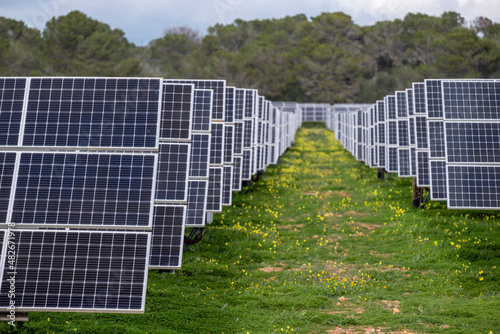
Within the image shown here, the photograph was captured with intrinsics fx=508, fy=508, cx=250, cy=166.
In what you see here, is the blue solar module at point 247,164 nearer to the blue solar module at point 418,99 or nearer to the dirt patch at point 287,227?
the dirt patch at point 287,227

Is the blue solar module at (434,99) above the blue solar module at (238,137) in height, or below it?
above

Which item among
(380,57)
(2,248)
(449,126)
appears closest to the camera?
(2,248)

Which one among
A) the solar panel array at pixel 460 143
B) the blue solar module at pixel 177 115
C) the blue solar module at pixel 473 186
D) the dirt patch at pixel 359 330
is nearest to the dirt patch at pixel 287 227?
the solar panel array at pixel 460 143

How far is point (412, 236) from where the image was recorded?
15.9 meters

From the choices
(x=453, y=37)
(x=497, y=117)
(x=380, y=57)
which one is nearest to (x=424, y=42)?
(x=380, y=57)

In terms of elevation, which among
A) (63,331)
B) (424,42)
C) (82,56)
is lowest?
(63,331)

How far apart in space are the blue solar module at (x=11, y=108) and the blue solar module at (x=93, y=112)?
6.6 inches

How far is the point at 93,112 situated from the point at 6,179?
196 centimetres

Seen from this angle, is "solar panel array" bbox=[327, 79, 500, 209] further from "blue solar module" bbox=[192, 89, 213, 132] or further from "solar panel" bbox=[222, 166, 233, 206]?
→ "blue solar module" bbox=[192, 89, 213, 132]

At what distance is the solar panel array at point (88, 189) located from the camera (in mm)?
8055

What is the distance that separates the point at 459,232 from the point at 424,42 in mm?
84826

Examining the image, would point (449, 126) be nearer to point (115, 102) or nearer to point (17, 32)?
point (115, 102)

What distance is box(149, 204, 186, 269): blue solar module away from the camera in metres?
10.9

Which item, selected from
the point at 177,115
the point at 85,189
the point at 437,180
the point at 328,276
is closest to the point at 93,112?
the point at 85,189
